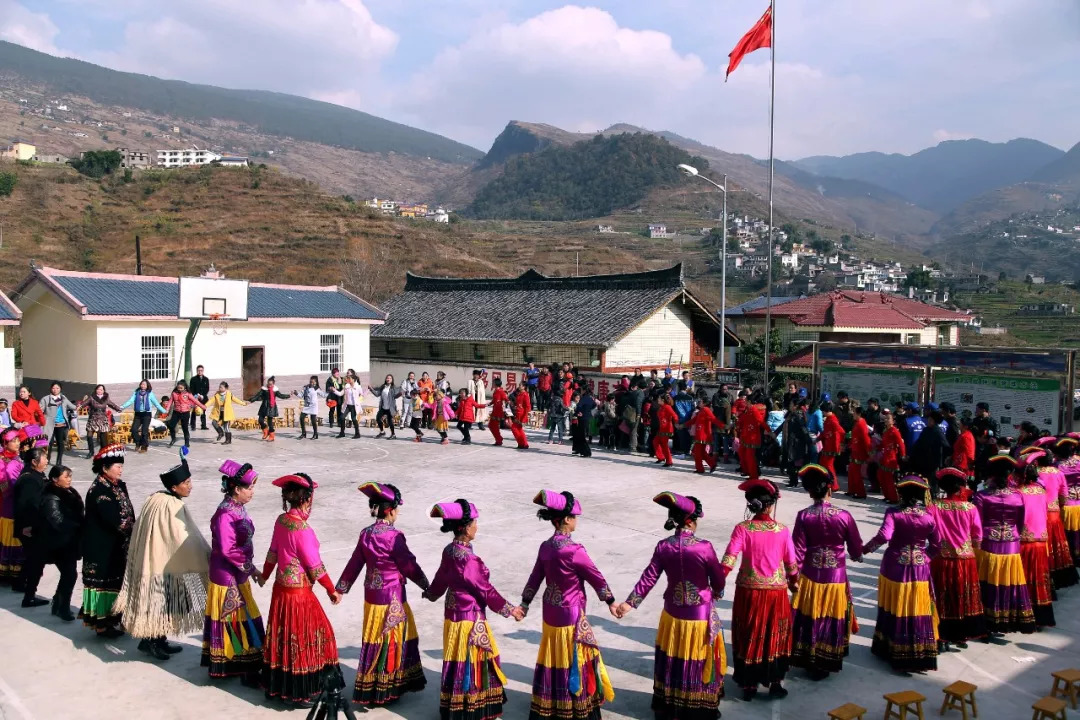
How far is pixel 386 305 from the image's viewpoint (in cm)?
3966

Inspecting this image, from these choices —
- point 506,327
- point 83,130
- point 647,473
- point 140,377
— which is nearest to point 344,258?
point 506,327

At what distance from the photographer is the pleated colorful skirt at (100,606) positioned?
7.21m

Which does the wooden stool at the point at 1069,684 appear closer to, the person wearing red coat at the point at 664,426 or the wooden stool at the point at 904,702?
the wooden stool at the point at 904,702

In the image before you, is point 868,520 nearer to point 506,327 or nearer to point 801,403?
point 801,403

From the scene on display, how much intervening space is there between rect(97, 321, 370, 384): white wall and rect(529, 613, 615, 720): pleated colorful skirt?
21929 millimetres

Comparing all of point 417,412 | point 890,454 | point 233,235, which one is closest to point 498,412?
point 417,412

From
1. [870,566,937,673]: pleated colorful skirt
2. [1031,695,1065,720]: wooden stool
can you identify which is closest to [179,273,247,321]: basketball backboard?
[870,566,937,673]: pleated colorful skirt

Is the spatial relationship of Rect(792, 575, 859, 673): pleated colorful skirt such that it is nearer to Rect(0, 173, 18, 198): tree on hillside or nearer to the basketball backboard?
the basketball backboard

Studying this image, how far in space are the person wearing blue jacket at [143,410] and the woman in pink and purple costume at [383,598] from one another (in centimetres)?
1221

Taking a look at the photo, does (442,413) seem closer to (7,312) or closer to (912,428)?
(912,428)

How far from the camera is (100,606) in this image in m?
7.24

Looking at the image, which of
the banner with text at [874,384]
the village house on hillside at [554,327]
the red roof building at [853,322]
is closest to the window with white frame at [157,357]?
the village house on hillside at [554,327]

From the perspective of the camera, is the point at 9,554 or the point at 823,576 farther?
the point at 9,554

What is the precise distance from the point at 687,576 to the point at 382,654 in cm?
224
